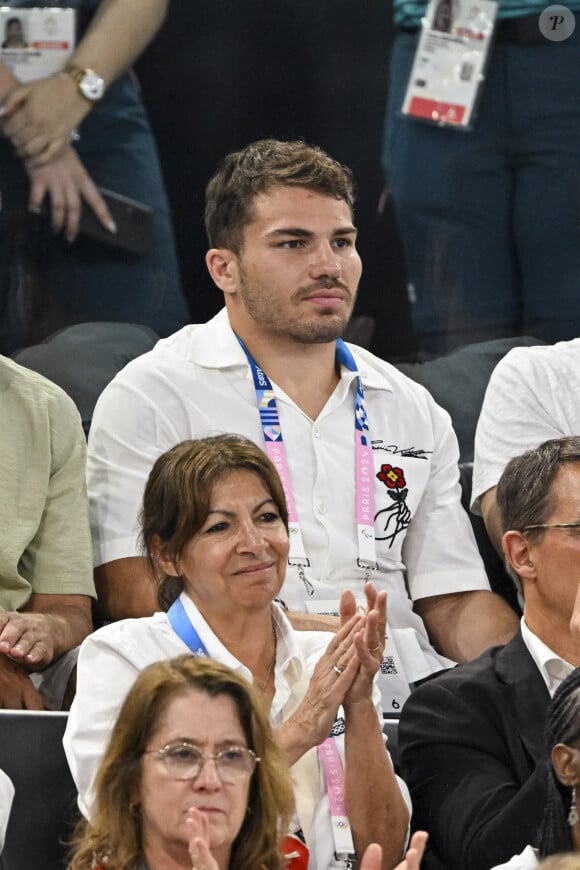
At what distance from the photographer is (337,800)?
2217 mm

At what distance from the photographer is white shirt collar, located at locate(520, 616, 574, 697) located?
2.26m

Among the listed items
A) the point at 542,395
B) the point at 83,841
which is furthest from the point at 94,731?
the point at 542,395

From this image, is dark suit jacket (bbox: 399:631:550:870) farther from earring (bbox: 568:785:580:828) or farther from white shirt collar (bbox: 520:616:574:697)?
earring (bbox: 568:785:580:828)

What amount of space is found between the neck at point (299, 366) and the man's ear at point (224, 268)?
142 mm

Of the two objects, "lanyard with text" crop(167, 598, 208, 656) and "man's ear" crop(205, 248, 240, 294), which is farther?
"man's ear" crop(205, 248, 240, 294)

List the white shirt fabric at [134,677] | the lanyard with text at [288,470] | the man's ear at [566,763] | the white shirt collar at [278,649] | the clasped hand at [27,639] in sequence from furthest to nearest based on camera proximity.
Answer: the lanyard with text at [288,470], the clasped hand at [27,639], the white shirt collar at [278,649], the white shirt fabric at [134,677], the man's ear at [566,763]

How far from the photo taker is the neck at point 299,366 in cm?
307

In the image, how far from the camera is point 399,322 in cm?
402

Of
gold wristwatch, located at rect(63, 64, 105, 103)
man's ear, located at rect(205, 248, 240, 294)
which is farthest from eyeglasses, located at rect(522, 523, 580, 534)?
gold wristwatch, located at rect(63, 64, 105, 103)

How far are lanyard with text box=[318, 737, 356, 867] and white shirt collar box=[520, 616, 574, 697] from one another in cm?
34

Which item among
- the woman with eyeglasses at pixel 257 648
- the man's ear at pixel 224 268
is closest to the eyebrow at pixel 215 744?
the woman with eyeglasses at pixel 257 648

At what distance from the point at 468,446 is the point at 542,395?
0.60m
